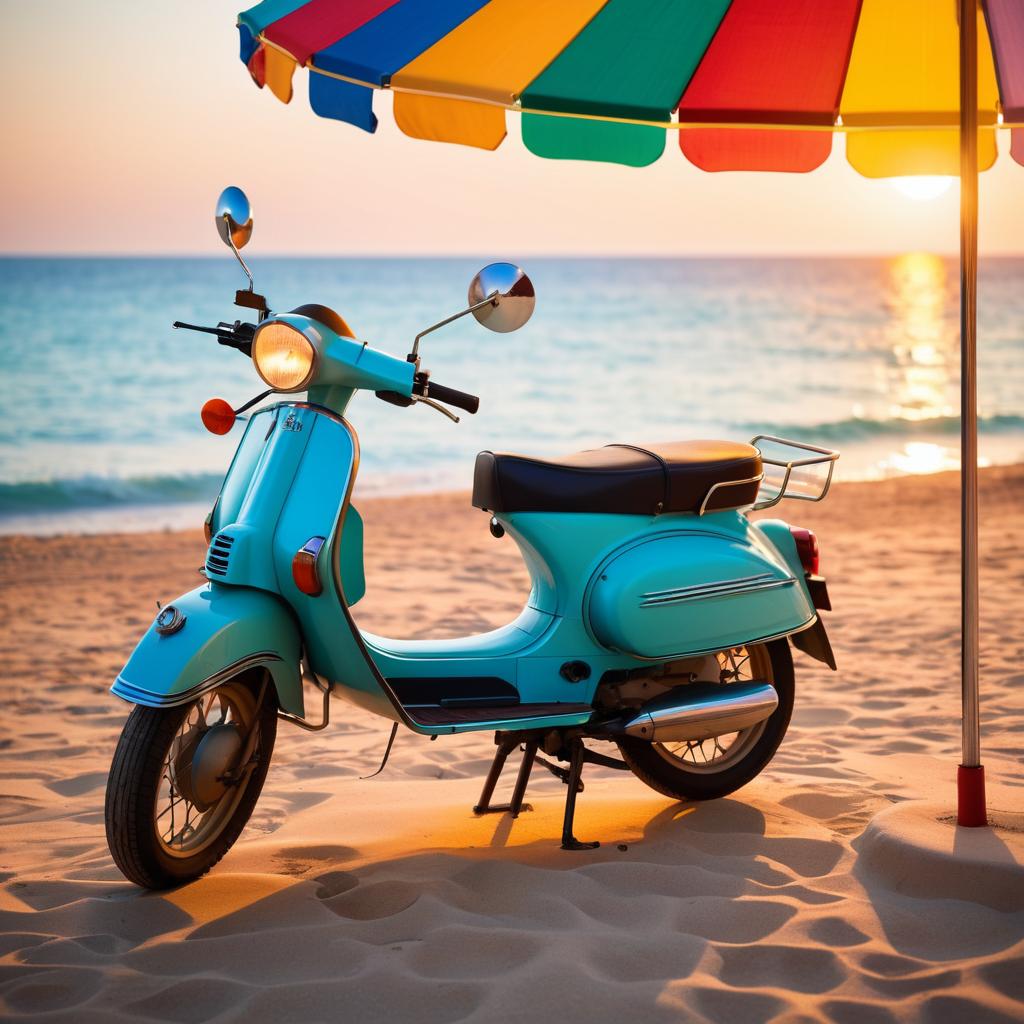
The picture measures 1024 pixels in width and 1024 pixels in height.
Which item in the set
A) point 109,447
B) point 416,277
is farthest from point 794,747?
point 416,277

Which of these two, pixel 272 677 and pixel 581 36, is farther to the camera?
pixel 581 36

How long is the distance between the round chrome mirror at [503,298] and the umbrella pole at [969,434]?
1099 mm

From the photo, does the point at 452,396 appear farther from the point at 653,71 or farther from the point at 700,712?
the point at 653,71

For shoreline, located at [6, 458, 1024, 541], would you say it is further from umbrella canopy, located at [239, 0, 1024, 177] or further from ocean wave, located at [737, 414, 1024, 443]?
umbrella canopy, located at [239, 0, 1024, 177]

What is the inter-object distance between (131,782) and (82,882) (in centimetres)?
49

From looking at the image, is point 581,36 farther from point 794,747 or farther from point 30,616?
point 30,616

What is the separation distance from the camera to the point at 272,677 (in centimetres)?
306

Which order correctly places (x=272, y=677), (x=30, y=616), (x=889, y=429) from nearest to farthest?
(x=272, y=677), (x=30, y=616), (x=889, y=429)

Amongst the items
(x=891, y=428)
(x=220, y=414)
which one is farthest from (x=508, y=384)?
(x=220, y=414)

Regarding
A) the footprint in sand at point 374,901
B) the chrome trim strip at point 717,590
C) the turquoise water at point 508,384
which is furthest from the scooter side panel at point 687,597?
the turquoise water at point 508,384

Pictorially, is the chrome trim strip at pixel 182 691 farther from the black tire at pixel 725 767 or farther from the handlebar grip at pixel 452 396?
the black tire at pixel 725 767

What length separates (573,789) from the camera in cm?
338

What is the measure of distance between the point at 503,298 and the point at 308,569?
81 cm

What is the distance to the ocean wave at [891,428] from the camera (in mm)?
16766
